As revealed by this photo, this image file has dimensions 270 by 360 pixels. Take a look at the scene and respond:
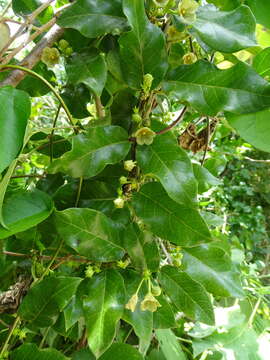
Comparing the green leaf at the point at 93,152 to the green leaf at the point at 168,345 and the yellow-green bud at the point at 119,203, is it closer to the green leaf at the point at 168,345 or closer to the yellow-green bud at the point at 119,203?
the yellow-green bud at the point at 119,203

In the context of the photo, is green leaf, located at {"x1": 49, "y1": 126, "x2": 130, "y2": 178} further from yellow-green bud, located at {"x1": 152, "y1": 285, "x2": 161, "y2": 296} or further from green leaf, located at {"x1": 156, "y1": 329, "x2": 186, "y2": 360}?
green leaf, located at {"x1": 156, "y1": 329, "x2": 186, "y2": 360}

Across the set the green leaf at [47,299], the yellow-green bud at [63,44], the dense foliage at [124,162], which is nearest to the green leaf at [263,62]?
the dense foliage at [124,162]

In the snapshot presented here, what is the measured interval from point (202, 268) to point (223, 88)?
0.84 feet

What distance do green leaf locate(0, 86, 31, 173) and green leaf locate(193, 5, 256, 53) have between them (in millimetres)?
213

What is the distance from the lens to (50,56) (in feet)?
1.53

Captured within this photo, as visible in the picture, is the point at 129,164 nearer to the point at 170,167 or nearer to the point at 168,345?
the point at 170,167

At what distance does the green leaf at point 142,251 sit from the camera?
0.45 metres

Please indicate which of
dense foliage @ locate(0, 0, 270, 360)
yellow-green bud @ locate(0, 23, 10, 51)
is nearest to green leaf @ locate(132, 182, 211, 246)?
dense foliage @ locate(0, 0, 270, 360)

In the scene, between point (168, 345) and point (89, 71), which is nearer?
point (89, 71)

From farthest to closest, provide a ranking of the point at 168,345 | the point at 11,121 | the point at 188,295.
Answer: the point at 168,345 → the point at 188,295 → the point at 11,121

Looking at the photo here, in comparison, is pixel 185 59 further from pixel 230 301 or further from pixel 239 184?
pixel 239 184

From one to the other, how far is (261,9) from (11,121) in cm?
37

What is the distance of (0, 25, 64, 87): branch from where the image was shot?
44 cm

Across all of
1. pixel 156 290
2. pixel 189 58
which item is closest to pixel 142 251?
pixel 156 290
